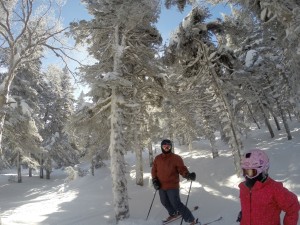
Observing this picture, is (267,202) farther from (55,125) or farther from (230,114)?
(55,125)

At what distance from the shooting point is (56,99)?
36.9 meters

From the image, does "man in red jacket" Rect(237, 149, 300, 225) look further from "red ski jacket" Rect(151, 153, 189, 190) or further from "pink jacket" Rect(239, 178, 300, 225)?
"red ski jacket" Rect(151, 153, 189, 190)

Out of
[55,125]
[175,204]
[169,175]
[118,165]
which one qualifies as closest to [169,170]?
[169,175]

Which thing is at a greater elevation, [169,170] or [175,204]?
[169,170]

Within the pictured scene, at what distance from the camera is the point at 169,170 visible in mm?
8219

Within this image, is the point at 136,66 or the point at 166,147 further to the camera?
the point at 136,66

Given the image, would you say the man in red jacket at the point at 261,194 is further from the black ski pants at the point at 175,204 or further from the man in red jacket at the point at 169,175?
the man in red jacket at the point at 169,175

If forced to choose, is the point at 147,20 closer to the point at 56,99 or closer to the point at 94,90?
the point at 94,90

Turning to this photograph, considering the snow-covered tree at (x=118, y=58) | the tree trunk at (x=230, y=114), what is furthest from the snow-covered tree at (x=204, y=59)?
the snow-covered tree at (x=118, y=58)

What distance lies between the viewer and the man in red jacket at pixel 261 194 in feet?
12.3

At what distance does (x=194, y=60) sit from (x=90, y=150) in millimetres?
6810

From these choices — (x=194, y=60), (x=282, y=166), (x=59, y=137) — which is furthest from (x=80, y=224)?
(x=59, y=137)

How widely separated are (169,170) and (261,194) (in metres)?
4.52

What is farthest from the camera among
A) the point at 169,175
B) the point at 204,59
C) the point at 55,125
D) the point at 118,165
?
the point at 55,125
